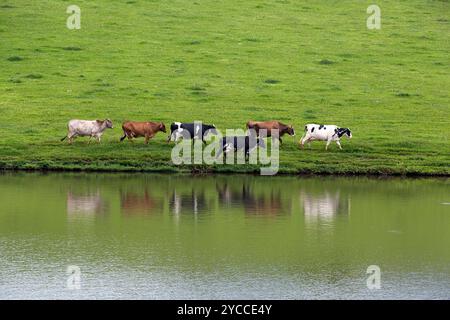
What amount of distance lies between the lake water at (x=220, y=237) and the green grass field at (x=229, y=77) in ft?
11.8

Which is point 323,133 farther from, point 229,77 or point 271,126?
point 229,77

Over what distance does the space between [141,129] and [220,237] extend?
1740 cm

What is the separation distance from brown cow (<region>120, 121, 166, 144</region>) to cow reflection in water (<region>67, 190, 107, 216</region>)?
8.77 m

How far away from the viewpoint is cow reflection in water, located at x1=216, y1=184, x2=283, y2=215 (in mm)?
29469

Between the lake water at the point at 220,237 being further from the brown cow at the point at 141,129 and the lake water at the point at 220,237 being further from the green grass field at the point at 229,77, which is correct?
the brown cow at the point at 141,129

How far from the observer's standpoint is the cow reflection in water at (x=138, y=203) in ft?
95.3

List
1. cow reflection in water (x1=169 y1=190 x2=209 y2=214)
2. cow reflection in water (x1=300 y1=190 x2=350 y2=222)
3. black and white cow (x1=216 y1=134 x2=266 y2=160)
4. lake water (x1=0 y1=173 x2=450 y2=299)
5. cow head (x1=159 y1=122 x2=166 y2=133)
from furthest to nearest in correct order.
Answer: cow head (x1=159 y1=122 x2=166 y2=133) → black and white cow (x1=216 y1=134 x2=266 y2=160) → cow reflection in water (x1=169 y1=190 x2=209 y2=214) → cow reflection in water (x1=300 y1=190 x2=350 y2=222) → lake water (x1=0 y1=173 x2=450 y2=299)

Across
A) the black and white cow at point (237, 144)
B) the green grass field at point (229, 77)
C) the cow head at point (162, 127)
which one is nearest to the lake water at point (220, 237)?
the black and white cow at point (237, 144)

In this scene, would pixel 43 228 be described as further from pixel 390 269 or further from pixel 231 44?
pixel 231 44

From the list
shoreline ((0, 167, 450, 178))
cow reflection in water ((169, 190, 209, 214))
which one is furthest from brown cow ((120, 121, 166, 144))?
cow reflection in water ((169, 190, 209, 214))

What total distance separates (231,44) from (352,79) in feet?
31.7

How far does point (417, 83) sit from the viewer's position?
182ft

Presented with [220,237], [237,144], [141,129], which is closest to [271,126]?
[237,144]

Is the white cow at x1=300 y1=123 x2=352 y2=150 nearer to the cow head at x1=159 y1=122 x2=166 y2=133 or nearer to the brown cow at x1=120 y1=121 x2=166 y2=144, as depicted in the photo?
the cow head at x1=159 y1=122 x2=166 y2=133
